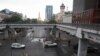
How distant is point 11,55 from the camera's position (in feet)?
154

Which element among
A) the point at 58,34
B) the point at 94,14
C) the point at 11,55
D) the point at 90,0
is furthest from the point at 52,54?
the point at 58,34

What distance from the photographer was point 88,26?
98.0 ft

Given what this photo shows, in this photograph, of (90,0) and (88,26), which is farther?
(90,0)

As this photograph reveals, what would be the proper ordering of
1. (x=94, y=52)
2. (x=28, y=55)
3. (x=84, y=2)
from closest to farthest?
(x=28, y=55), (x=94, y=52), (x=84, y=2)

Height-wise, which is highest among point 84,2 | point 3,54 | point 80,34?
point 84,2

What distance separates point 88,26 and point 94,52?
72.2 feet

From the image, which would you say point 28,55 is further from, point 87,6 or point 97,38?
point 87,6

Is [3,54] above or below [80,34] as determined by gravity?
below

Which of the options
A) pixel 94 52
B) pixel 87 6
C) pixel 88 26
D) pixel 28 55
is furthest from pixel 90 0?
pixel 88 26

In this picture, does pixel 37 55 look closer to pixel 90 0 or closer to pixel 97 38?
Result: pixel 97 38

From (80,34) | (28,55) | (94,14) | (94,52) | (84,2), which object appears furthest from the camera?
(84,2)

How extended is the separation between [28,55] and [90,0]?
3325cm

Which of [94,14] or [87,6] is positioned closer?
[94,14]

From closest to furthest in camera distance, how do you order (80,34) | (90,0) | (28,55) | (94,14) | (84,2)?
(80,34) → (94,14) → (28,55) → (90,0) → (84,2)
